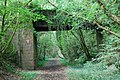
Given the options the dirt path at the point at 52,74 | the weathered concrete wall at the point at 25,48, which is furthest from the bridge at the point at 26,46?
the dirt path at the point at 52,74

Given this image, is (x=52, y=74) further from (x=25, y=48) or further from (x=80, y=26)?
(x=25, y=48)

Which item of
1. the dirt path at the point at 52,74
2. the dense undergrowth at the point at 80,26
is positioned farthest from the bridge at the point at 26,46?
the dirt path at the point at 52,74

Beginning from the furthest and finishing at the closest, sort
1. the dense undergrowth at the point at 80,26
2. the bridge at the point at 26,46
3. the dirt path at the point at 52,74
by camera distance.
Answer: the bridge at the point at 26,46
the dirt path at the point at 52,74
the dense undergrowth at the point at 80,26

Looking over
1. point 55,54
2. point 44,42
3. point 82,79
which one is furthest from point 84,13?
point 55,54

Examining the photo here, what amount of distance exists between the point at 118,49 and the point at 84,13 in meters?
1.93

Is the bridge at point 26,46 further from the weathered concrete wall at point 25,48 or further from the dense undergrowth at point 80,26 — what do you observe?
the dense undergrowth at point 80,26

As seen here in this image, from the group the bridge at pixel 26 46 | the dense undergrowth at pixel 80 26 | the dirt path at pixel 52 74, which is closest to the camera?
the dense undergrowth at pixel 80 26

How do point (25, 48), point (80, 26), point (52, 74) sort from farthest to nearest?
point (25, 48) < point (80, 26) < point (52, 74)

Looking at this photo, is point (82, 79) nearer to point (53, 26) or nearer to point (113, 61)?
point (113, 61)

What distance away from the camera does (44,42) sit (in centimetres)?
3359

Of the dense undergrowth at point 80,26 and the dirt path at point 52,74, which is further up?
the dense undergrowth at point 80,26

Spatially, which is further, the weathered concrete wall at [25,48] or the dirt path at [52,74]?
the weathered concrete wall at [25,48]

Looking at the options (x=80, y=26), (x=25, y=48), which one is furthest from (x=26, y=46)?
(x=80, y=26)

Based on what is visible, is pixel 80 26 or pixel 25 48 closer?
pixel 80 26
